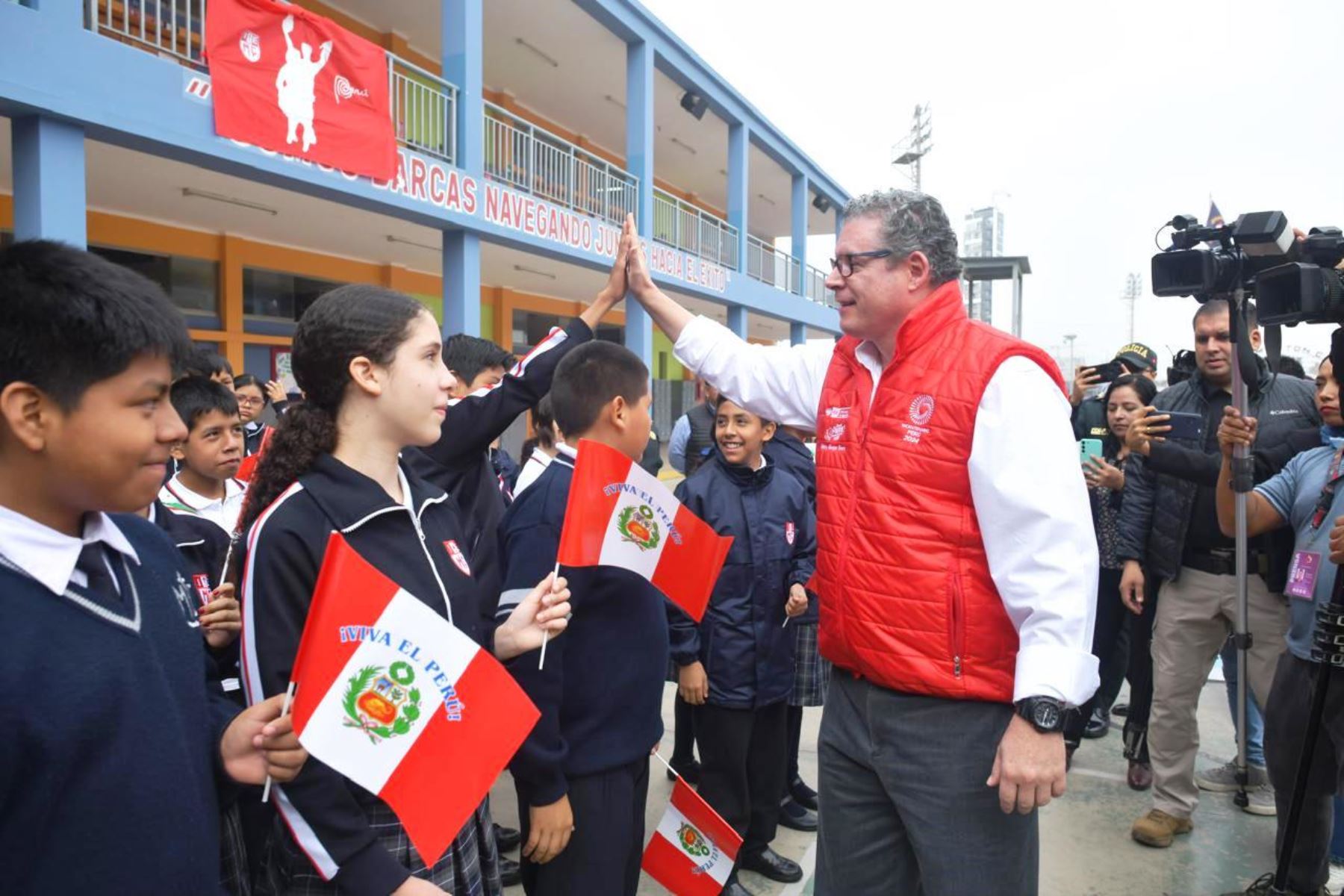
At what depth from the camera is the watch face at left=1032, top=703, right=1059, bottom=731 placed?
1634mm

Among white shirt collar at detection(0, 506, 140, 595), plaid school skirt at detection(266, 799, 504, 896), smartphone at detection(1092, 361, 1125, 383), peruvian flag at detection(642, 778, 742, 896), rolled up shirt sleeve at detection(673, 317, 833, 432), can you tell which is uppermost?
smartphone at detection(1092, 361, 1125, 383)

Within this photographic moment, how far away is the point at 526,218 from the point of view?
408 inches

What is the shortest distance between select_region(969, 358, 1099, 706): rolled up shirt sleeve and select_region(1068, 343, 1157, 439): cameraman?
3.32 m

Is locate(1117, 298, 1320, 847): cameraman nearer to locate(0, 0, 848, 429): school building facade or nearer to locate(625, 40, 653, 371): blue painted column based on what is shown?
locate(0, 0, 848, 429): school building facade

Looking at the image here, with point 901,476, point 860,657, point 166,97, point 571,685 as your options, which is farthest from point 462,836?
point 166,97

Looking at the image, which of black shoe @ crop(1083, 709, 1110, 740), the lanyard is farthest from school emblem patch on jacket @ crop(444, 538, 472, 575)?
black shoe @ crop(1083, 709, 1110, 740)

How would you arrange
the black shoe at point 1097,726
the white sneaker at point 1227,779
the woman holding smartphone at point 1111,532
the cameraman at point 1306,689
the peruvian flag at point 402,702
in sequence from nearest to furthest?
the peruvian flag at point 402,702 → the cameraman at point 1306,689 → the white sneaker at point 1227,779 → the woman holding smartphone at point 1111,532 → the black shoe at point 1097,726

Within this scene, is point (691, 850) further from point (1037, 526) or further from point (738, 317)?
point (738, 317)

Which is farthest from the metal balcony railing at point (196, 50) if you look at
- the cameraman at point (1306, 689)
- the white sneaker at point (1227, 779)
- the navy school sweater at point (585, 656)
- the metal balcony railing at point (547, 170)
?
the white sneaker at point (1227, 779)

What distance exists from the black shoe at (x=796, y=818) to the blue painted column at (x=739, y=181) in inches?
553

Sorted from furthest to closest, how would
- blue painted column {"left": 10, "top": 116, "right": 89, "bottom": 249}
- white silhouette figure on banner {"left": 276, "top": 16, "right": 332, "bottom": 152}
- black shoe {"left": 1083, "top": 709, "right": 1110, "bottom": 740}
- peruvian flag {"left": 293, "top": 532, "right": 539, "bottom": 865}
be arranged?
1. white silhouette figure on banner {"left": 276, "top": 16, "right": 332, "bottom": 152}
2. blue painted column {"left": 10, "top": 116, "right": 89, "bottom": 249}
3. black shoe {"left": 1083, "top": 709, "right": 1110, "bottom": 740}
4. peruvian flag {"left": 293, "top": 532, "right": 539, "bottom": 865}

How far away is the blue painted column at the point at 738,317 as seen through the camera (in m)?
16.6

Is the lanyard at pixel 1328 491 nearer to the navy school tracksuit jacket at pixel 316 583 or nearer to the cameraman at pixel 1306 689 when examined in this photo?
the cameraman at pixel 1306 689

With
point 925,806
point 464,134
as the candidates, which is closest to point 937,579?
point 925,806
